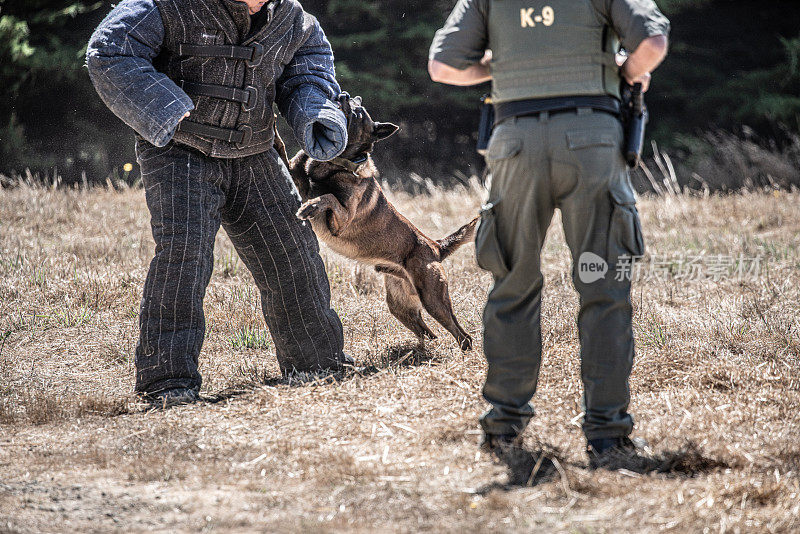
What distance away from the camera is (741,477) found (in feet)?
9.62

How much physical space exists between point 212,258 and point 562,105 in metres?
2.27

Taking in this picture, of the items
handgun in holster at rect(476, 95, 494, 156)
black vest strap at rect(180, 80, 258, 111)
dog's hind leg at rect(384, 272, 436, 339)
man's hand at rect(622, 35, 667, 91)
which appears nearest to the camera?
man's hand at rect(622, 35, 667, 91)

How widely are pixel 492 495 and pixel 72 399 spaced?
8.55ft

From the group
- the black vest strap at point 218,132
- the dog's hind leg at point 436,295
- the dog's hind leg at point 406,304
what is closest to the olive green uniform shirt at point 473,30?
the black vest strap at point 218,132

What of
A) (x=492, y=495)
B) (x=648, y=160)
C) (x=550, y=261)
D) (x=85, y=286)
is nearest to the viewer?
(x=492, y=495)

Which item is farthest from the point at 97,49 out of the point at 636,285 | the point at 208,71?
the point at 636,285

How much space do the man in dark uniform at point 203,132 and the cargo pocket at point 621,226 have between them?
1.87 meters

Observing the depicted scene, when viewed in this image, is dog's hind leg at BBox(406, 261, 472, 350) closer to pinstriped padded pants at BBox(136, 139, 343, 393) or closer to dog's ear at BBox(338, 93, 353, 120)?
pinstriped padded pants at BBox(136, 139, 343, 393)

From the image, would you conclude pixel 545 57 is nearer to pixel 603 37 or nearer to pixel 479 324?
pixel 603 37

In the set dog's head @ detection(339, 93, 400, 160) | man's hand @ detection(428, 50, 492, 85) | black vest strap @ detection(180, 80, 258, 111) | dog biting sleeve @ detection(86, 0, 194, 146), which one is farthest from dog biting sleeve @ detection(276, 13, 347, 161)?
man's hand @ detection(428, 50, 492, 85)

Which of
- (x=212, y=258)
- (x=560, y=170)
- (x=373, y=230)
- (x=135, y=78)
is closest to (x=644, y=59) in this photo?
(x=560, y=170)

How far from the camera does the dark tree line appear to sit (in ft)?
45.0

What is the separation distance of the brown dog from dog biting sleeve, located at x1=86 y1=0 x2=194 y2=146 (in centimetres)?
103

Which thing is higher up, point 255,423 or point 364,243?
point 364,243
